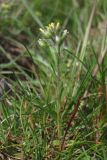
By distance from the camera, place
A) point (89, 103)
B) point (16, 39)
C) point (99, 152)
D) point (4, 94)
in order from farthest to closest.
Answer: point (16, 39), point (89, 103), point (4, 94), point (99, 152)

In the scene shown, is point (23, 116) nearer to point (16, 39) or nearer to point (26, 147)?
point (26, 147)

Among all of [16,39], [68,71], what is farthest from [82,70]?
[16,39]

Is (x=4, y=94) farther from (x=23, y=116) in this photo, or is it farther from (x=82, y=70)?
(x=82, y=70)

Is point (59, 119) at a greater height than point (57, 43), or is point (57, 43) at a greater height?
point (57, 43)

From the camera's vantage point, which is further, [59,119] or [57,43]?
[59,119]

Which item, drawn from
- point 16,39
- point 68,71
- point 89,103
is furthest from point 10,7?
point 89,103

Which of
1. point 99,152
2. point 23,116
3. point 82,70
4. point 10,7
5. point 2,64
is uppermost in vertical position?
point 10,7

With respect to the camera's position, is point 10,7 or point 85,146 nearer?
point 85,146

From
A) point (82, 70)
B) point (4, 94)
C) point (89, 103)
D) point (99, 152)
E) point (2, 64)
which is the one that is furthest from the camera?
point (2, 64)

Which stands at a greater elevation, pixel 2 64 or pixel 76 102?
pixel 2 64
